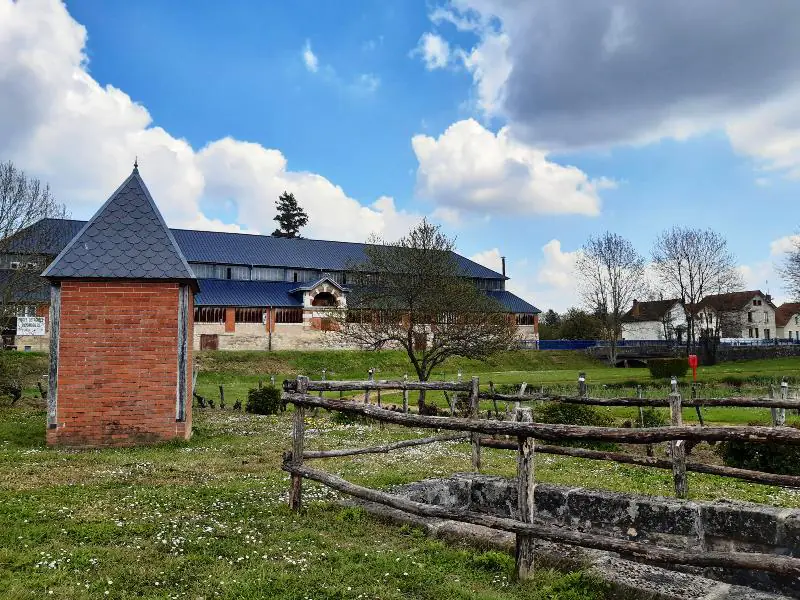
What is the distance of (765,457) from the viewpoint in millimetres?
11258

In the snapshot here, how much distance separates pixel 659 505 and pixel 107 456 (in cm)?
958

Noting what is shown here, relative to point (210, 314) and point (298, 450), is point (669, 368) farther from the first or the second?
point (298, 450)

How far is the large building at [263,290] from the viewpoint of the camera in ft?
163

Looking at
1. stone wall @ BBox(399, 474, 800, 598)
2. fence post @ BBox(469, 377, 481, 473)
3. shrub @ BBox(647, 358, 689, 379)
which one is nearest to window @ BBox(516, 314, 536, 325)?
shrub @ BBox(647, 358, 689, 379)

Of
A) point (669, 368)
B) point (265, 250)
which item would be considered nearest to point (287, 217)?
point (265, 250)

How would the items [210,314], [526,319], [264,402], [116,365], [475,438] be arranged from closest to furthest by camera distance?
[475,438] → [116,365] → [264,402] → [210,314] → [526,319]

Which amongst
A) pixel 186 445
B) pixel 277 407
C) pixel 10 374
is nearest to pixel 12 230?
pixel 10 374

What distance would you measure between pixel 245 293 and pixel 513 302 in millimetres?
27996

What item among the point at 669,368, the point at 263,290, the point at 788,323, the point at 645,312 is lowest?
the point at 669,368

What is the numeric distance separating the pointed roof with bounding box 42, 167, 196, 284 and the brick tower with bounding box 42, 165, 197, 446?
0.07 feet

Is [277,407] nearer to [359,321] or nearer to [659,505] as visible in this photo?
[359,321]

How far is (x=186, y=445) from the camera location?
12664 mm

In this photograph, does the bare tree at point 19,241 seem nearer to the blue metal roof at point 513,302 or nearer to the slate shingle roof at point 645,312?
the blue metal roof at point 513,302

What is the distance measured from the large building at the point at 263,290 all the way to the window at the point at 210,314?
0.26 ft
